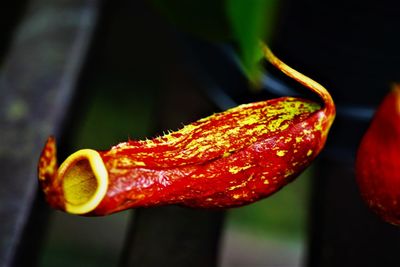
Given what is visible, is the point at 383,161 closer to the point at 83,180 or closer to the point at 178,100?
the point at 83,180

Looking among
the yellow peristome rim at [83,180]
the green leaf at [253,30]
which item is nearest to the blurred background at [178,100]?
the green leaf at [253,30]

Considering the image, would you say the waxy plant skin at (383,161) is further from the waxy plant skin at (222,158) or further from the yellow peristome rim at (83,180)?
the yellow peristome rim at (83,180)

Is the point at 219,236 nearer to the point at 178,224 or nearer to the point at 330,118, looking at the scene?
the point at 178,224

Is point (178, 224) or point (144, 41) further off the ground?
point (144, 41)

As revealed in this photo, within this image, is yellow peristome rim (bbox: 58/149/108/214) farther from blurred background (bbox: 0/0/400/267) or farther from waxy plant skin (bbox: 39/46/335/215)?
blurred background (bbox: 0/0/400/267)

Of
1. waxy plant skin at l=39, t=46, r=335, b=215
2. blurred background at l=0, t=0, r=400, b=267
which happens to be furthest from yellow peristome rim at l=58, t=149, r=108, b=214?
blurred background at l=0, t=0, r=400, b=267

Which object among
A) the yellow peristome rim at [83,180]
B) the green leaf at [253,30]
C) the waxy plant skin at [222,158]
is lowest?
the yellow peristome rim at [83,180]

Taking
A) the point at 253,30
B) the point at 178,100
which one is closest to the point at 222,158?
the point at 253,30

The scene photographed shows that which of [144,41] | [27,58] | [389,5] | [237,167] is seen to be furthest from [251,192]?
[144,41]
